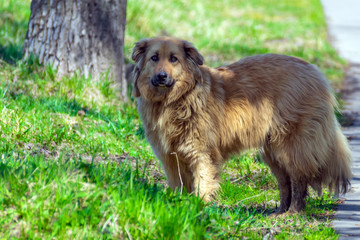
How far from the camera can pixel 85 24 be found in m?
7.30

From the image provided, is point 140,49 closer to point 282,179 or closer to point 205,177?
point 205,177

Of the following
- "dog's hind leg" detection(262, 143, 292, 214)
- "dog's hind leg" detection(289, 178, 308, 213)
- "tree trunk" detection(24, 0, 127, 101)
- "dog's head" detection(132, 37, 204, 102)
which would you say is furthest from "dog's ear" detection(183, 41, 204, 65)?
"tree trunk" detection(24, 0, 127, 101)

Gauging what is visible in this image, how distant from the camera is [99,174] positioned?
411cm

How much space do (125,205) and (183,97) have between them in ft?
5.28

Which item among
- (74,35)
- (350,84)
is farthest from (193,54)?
(350,84)

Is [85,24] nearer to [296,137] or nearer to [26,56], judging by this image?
[26,56]

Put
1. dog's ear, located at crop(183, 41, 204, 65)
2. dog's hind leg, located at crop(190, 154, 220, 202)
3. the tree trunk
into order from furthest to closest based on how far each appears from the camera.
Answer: the tree trunk
dog's ear, located at crop(183, 41, 204, 65)
dog's hind leg, located at crop(190, 154, 220, 202)

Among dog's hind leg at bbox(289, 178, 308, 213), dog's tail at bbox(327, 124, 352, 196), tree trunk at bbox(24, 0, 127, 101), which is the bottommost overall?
dog's hind leg at bbox(289, 178, 308, 213)

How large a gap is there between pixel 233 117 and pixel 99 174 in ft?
5.25

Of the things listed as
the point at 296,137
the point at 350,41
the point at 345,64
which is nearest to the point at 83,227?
the point at 296,137

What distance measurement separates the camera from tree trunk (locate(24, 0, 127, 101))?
286 inches

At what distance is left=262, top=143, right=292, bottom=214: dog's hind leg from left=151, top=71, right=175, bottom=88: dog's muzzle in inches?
44.8

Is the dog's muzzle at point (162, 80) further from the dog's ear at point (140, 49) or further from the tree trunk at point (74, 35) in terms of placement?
the tree trunk at point (74, 35)

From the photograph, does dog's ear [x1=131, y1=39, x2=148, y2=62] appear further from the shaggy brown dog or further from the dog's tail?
the dog's tail
